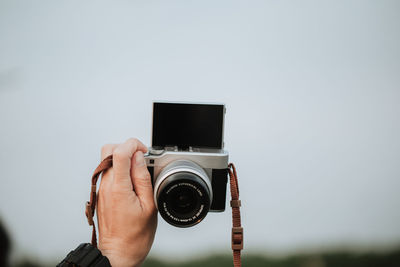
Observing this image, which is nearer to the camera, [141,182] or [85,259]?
[85,259]

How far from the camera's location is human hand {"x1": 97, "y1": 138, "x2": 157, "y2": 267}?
476 millimetres

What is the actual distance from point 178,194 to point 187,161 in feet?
0.27

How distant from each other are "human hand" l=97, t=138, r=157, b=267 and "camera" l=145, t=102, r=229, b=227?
0.03 metres

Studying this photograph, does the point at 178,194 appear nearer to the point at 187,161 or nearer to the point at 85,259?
the point at 187,161

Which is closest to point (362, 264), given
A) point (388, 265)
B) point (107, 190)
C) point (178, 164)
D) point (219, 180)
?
point (388, 265)

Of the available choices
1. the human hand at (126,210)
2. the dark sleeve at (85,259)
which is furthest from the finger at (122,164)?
the dark sleeve at (85,259)

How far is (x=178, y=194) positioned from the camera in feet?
1.72

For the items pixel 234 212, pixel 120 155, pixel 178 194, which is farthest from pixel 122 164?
pixel 234 212

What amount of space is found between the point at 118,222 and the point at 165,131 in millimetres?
254

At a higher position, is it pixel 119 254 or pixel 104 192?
pixel 104 192

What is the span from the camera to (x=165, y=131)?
670 millimetres

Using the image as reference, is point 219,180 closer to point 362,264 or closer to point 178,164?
point 178,164

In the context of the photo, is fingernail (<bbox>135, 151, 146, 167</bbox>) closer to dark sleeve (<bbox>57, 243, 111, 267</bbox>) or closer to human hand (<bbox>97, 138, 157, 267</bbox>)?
human hand (<bbox>97, 138, 157, 267</bbox>)

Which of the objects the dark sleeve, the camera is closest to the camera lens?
the camera
